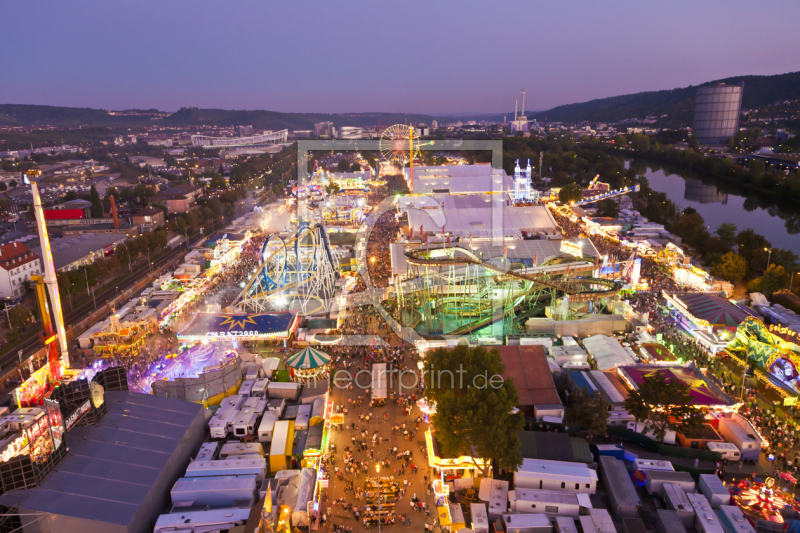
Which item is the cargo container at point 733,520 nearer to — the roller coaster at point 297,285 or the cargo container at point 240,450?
the cargo container at point 240,450

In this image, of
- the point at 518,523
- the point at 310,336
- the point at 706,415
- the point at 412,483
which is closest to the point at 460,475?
the point at 412,483

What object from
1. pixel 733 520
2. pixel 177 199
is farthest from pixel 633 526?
pixel 177 199

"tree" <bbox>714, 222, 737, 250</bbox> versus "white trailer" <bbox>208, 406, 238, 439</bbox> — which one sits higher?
"tree" <bbox>714, 222, 737, 250</bbox>

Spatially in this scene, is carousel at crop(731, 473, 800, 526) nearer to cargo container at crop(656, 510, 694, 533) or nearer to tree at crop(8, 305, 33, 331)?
cargo container at crop(656, 510, 694, 533)

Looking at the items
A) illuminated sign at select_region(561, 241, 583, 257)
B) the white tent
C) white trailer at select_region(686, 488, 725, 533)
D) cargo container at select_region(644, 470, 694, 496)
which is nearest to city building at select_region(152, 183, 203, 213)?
illuminated sign at select_region(561, 241, 583, 257)

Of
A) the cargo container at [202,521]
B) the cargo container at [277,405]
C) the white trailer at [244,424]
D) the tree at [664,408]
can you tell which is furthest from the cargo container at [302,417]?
the tree at [664,408]

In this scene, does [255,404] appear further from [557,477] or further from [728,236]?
[728,236]
